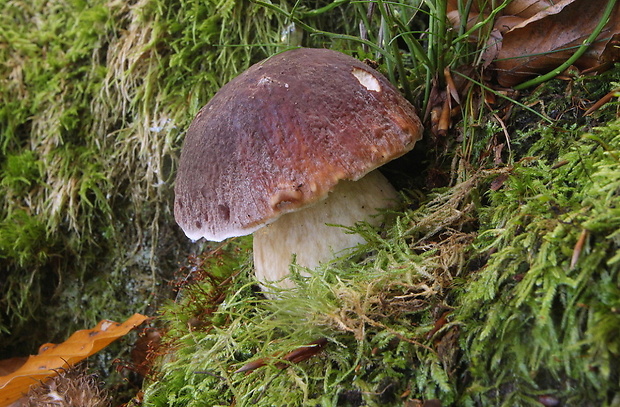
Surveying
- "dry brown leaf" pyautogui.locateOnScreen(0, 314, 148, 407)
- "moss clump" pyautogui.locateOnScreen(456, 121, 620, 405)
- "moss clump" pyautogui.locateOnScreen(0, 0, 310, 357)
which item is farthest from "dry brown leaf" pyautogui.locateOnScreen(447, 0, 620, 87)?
"dry brown leaf" pyautogui.locateOnScreen(0, 314, 148, 407)

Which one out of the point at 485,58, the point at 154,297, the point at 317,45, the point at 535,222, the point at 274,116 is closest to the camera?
the point at 535,222

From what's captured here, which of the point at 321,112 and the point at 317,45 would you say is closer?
the point at 321,112

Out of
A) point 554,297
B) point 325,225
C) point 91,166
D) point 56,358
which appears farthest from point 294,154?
point 91,166

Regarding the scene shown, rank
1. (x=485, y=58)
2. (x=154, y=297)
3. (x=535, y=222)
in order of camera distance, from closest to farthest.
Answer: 1. (x=535, y=222)
2. (x=485, y=58)
3. (x=154, y=297)

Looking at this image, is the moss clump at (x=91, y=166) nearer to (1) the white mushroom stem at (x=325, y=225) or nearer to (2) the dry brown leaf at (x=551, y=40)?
(1) the white mushroom stem at (x=325, y=225)

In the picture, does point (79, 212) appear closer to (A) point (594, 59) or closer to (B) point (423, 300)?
(B) point (423, 300)

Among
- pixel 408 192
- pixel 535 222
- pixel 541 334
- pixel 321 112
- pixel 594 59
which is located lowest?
pixel 541 334

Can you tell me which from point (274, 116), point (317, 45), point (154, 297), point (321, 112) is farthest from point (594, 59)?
point (154, 297)

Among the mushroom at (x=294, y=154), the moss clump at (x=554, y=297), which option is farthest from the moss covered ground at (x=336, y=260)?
the mushroom at (x=294, y=154)
